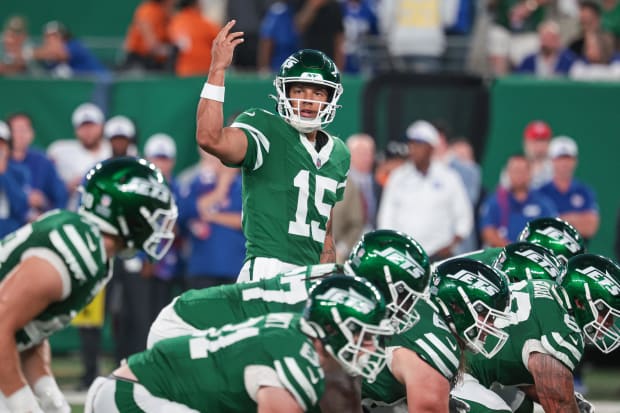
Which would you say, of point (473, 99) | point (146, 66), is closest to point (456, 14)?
point (473, 99)

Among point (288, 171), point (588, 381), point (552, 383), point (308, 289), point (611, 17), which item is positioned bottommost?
point (588, 381)

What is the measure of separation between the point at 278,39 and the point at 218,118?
6.70 meters

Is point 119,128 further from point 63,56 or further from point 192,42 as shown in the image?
point 63,56

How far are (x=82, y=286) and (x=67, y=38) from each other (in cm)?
907

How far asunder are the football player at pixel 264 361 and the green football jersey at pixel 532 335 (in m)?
1.27

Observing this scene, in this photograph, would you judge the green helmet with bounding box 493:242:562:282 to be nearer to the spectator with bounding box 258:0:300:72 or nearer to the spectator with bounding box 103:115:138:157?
the spectator with bounding box 103:115:138:157

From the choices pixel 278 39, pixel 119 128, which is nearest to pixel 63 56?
pixel 278 39

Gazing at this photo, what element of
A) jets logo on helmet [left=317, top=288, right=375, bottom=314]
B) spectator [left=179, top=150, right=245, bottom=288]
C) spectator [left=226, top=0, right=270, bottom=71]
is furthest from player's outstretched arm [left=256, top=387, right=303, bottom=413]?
spectator [left=226, top=0, right=270, bottom=71]

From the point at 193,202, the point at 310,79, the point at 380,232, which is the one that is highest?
the point at 310,79

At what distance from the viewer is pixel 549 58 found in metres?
13.0

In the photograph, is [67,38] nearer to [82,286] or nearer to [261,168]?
[261,168]

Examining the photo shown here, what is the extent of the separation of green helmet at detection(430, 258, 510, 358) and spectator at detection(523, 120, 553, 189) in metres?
5.34

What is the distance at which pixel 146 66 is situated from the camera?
13.2m

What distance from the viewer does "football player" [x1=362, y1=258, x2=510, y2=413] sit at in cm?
514
